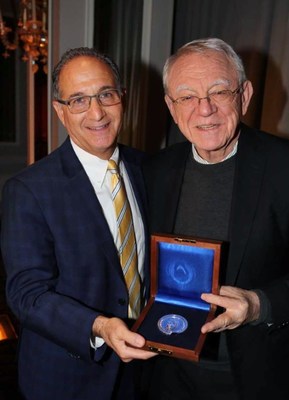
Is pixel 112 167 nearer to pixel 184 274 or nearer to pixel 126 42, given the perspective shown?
pixel 184 274

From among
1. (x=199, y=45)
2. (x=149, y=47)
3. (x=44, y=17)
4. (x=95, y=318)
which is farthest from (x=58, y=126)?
(x=95, y=318)

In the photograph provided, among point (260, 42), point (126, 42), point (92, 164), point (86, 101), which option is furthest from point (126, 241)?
point (126, 42)

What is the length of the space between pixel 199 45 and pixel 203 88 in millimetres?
172

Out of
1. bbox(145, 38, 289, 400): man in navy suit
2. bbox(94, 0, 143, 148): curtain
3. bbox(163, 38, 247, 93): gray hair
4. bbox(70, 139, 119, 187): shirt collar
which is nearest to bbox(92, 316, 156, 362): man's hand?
bbox(145, 38, 289, 400): man in navy suit

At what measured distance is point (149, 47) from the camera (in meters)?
3.23

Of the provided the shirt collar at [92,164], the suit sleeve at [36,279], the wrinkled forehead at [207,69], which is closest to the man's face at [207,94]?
the wrinkled forehead at [207,69]

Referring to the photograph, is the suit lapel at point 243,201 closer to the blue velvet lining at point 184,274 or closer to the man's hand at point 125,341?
the blue velvet lining at point 184,274

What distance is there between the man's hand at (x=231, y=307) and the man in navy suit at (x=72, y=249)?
1.05 feet

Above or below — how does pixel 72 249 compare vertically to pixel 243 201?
below

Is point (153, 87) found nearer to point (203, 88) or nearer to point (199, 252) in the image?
point (203, 88)

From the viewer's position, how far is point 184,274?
129cm

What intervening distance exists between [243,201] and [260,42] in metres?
1.84

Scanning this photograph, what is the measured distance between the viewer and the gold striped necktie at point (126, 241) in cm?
144

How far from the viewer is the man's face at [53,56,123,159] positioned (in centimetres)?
138
